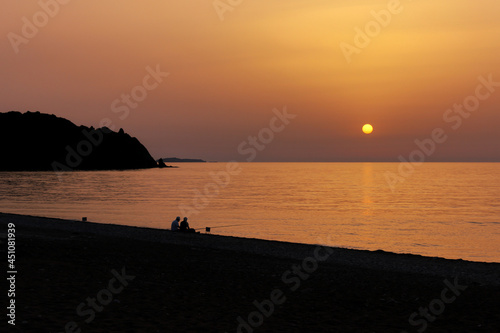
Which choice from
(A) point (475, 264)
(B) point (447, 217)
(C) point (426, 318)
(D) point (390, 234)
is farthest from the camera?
(B) point (447, 217)

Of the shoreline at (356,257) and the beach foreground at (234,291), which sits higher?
the shoreline at (356,257)

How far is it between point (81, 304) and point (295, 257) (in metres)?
13.4

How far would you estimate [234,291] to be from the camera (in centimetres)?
1462

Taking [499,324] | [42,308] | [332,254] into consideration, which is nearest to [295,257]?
[332,254]

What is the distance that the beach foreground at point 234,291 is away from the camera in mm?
11172

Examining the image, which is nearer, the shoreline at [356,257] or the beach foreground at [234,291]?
the beach foreground at [234,291]

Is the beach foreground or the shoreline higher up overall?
the shoreline

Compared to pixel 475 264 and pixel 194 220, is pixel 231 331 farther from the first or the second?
pixel 194 220

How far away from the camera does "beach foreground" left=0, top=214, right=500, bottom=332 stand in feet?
36.7

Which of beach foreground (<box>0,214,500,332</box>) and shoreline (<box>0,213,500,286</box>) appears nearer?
beach foreground (<box>0,214,500,332</box>)

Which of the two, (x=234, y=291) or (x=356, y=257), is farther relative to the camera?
(x=356, y=257)

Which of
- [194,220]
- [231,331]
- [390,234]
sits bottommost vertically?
[231,331]

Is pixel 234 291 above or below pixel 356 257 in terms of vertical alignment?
below

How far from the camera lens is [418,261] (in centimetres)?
2370
